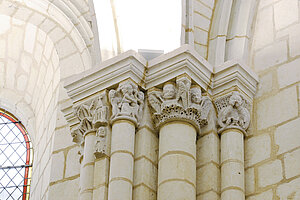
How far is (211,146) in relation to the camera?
6.12 m

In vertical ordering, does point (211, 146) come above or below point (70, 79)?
below

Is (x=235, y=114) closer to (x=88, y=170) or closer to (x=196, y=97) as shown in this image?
(x=196, y=97)

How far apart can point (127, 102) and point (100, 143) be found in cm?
35

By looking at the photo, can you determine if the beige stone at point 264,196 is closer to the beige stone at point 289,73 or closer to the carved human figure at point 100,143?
the beige stone at point 289,73

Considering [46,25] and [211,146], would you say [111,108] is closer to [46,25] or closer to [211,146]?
[211,146]

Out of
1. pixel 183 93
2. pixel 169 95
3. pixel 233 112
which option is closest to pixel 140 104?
pixel 169 95

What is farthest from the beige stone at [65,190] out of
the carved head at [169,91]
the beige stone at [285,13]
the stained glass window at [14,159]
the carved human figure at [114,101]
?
the beige stone at [285,13]

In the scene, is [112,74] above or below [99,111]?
above

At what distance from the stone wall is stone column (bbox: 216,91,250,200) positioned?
10 cm

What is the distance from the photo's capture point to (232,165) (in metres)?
5.98

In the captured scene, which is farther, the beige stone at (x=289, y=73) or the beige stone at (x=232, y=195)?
the beige stone at (x=289, y=73)

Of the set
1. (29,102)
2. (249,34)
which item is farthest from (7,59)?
(249,34)

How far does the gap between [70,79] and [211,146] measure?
1233mm

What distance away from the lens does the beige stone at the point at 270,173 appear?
5911mm
